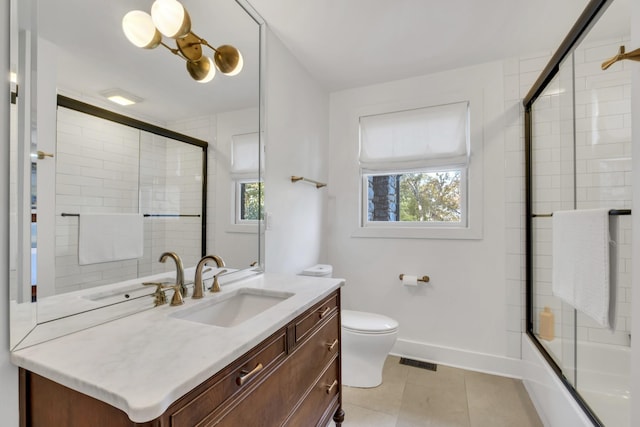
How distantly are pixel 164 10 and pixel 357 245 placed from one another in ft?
6.80

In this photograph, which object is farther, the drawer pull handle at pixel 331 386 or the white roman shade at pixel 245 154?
the white roman shade at pixel 245 154

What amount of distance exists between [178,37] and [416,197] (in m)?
2.03

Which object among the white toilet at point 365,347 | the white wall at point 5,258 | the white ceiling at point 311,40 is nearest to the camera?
the white wall at point 5,258

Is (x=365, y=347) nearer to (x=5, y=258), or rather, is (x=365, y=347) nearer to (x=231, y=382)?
(x=231, y=382)

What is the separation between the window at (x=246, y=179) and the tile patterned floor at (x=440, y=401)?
4.30 ft

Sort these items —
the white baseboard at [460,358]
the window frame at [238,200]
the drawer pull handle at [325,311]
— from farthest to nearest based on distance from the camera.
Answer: the white baseboard at [460,358] < the window frame at [238,200] < the drawer pull handle at [325,311]

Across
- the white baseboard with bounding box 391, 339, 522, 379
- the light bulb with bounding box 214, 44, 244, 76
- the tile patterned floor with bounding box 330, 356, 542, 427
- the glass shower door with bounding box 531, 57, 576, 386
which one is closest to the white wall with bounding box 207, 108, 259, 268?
the light bulb with bounding box 214, 44, 244, 76

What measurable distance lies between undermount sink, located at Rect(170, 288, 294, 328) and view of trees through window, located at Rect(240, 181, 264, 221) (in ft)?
1.56

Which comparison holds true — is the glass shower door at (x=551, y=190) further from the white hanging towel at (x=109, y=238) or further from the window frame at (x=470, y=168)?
the white hanging towel at (x=109, y=238)

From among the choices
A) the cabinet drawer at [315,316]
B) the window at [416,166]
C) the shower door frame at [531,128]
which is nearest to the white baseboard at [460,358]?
the shower door frame at [531,128]

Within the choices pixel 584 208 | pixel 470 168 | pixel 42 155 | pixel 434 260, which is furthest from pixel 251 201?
pixel 584 208

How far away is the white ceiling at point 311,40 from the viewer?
968mm

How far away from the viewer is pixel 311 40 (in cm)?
197

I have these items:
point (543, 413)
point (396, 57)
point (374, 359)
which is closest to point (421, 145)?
point (396, 57)
